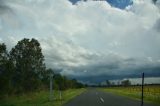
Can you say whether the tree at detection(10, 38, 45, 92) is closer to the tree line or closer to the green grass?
the tree line

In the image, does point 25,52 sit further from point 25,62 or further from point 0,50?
point 0,50

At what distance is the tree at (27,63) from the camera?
53094mm

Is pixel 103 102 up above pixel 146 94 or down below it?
above

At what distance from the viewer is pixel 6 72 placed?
142 feet

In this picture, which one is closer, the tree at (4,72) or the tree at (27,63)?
the tree at (4,72)

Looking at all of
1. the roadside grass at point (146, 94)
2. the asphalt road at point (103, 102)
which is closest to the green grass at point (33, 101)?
the asphalt road at point (103, 102)

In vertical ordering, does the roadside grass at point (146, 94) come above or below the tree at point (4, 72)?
below

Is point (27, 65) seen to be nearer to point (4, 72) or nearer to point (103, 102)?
point (4, 72)

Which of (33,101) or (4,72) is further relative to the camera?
(4,72)

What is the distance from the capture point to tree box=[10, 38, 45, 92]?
53.1m

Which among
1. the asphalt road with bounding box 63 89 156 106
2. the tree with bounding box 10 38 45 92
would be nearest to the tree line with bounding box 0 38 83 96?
the tree with bounding box 10 38 45 92

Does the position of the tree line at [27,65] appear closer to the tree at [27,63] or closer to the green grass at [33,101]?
the tree at [27,63]

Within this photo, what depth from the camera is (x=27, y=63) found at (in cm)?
5484

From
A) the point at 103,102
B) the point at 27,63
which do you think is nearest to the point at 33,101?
the point at 103,102
